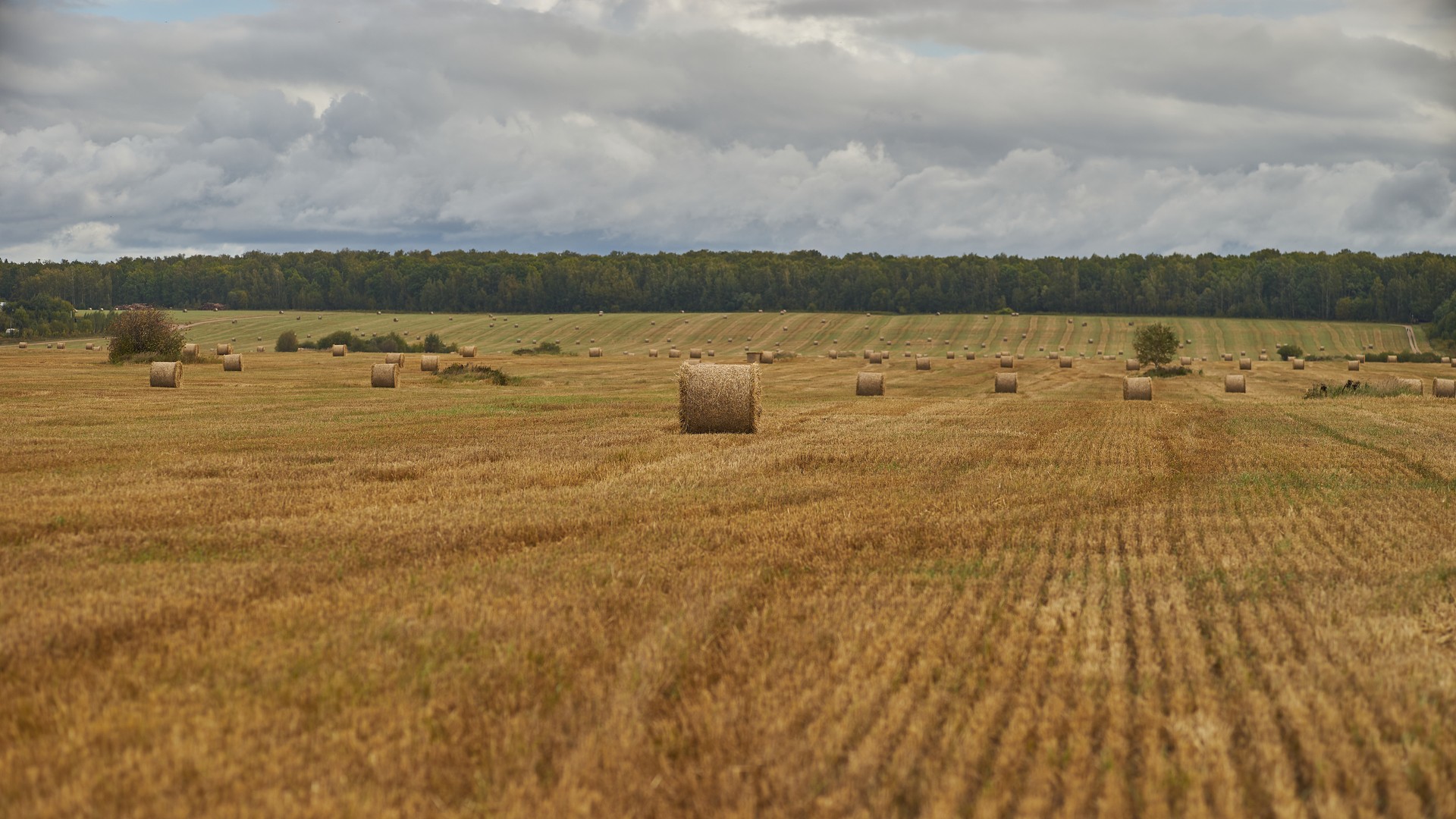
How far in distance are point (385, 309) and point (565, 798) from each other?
16746 cm

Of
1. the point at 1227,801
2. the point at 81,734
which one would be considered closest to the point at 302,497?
the point at 81,734

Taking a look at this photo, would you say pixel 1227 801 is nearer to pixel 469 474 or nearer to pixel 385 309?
pixel 469 474

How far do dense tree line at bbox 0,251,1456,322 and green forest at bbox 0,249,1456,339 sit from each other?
25 centimetres

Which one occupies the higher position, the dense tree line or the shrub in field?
the dense tree line

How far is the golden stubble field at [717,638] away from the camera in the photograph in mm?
5141

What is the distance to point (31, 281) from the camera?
166 meters

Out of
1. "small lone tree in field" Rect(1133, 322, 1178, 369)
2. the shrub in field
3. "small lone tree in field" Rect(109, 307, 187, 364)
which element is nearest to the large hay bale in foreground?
"small lone tree in field" Rect(109, 307, 187, 364)

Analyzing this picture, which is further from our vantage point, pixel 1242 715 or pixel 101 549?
pixel 101 549

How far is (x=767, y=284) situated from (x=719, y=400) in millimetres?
149205

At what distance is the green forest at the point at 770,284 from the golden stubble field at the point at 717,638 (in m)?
145

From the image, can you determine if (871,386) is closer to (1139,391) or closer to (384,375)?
(1139,391)

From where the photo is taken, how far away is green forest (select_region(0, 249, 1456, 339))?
155 m

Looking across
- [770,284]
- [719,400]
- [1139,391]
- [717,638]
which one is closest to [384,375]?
[719,400]

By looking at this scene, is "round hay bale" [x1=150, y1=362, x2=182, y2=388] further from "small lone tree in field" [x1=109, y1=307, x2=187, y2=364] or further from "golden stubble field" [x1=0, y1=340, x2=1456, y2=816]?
"golden stubble field" [x1=0, y1=340, x2=1456, y2=816]
